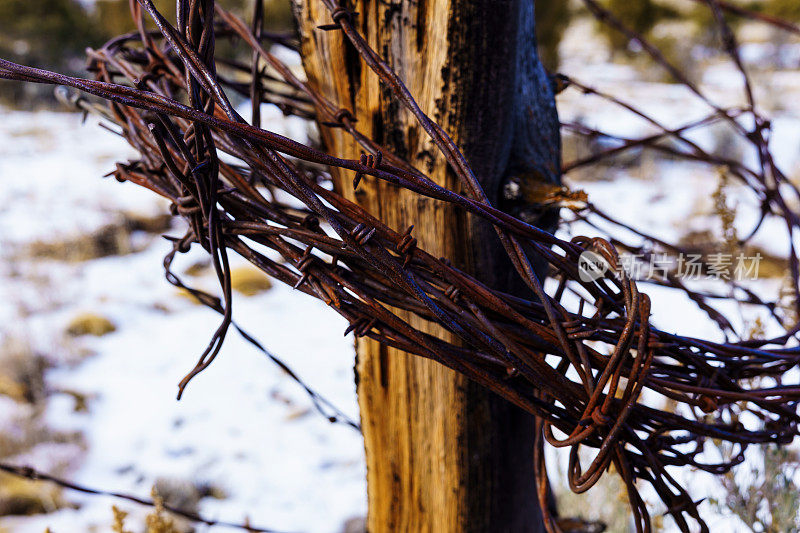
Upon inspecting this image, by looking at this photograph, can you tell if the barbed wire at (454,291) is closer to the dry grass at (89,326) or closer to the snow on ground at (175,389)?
the snow on ground at (175,389)

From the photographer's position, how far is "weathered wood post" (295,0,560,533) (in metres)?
0.57

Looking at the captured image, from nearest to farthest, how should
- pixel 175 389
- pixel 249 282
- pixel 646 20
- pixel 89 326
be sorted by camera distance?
→ pixel 175 389, pixel 89 326, pixel 249 282, pixel 646 20

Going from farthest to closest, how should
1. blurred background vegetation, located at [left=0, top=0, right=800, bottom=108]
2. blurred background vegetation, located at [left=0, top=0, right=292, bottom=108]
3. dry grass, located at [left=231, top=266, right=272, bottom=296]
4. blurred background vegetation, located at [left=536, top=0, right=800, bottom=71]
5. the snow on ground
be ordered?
blurred background vegetation, located at [left=0, top=0, right=292, bottom=108] → blurred background vegetation, located at [left=536, top=0, right=800, bottom=71] → blurred background vegetation, located at [left=0, top=0, right=800, bottom=108] → dry grass, located at [left=231, top=266, right=272, bottom=296] → the snow on ground

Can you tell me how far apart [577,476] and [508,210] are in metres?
0.29

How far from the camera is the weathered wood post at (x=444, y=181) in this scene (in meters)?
0.57

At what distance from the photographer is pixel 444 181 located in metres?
0.61

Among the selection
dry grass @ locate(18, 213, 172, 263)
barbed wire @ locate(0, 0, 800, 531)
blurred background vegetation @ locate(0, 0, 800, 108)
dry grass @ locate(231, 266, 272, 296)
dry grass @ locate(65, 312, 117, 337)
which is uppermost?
blurred background vegetation @ locate(0, 0, 800, 108)

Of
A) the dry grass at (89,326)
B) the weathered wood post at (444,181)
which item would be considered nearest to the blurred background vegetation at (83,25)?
the dry grass at (89,326)

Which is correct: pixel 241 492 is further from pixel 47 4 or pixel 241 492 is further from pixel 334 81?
pixel 47 4

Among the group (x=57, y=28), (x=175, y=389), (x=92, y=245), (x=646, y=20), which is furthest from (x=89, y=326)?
(x=646, y=20)

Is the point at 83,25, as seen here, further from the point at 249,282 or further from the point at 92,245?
the point at 249,282

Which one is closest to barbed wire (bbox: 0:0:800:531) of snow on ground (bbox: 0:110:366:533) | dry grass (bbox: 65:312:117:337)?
snow on ground (bbox: 0:110:366:533)

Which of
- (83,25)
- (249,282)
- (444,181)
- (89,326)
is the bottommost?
(444,181)

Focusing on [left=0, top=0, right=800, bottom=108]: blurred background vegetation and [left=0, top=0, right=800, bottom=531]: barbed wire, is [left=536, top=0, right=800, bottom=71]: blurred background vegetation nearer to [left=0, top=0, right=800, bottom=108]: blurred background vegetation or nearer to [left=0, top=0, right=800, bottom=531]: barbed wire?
[left=0, top=0, right=800, bottom=108]: blurred background vegetation
